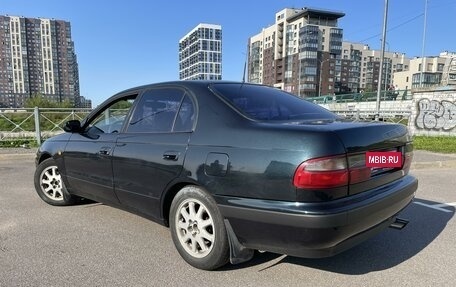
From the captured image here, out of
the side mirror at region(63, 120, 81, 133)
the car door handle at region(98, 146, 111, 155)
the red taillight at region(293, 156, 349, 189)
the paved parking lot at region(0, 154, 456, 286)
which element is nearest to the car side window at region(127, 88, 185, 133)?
the car door handle at region(98, 146, 111, 155)

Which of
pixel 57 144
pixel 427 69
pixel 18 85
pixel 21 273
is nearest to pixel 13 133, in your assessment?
pixel 57 144

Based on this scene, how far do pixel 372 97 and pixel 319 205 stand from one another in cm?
3304

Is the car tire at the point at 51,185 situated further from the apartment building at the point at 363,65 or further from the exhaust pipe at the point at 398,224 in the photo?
the apartment building at the point at 363,65

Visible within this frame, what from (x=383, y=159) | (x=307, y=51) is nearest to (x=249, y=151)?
(x=383, y=159)

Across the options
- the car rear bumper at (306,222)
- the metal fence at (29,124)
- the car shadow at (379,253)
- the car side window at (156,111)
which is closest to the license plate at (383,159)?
the car rear bumper at (306,222)

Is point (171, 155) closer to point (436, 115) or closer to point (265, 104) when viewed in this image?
point (265, 104)

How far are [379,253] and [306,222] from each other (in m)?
1.47

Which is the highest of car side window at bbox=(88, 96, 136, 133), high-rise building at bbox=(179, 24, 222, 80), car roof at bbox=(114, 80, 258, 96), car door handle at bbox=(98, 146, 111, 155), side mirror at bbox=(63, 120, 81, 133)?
high-rise building at bbox=(179, 24, 222, 80)

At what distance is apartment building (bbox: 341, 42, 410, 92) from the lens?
12293 centimetres

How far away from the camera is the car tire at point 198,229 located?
284 cm

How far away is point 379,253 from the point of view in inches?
134

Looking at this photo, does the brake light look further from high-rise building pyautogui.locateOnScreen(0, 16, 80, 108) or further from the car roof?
high-rise building pyautogui.locateOnScreen(0, 16, 80, 108)

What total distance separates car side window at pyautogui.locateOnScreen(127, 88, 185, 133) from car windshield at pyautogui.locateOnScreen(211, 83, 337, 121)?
438 mm

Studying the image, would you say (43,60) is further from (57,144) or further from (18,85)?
(57,144)
